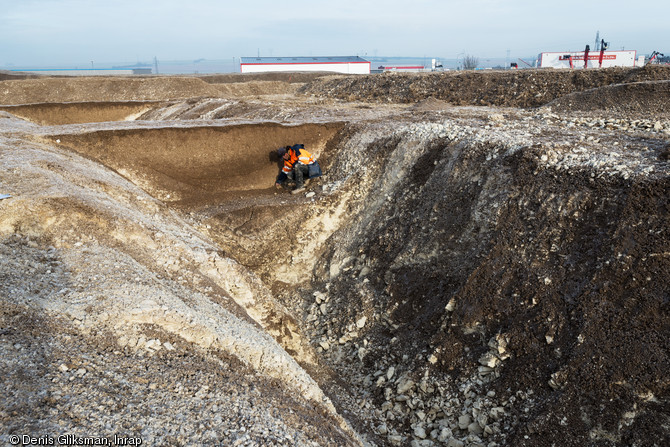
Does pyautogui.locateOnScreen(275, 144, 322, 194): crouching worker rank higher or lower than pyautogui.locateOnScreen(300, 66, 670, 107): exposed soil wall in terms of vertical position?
lower

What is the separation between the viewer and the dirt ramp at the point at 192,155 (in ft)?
44.4

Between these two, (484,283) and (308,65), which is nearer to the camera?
(484,283)

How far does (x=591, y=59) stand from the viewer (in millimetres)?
40219

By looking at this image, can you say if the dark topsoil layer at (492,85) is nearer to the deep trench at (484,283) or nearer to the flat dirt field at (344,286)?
the flat dirt field at (344,286)

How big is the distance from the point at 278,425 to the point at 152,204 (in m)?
8.10

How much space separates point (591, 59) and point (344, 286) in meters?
40.2

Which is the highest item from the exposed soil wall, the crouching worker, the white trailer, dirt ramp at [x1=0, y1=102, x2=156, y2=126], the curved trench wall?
the white trailer

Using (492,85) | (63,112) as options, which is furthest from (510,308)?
(63,112)

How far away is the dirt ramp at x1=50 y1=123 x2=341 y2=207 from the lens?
44.4 feet

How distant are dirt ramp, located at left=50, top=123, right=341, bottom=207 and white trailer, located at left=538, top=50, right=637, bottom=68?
106ft

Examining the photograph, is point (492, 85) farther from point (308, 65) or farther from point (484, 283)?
point (308, 65)

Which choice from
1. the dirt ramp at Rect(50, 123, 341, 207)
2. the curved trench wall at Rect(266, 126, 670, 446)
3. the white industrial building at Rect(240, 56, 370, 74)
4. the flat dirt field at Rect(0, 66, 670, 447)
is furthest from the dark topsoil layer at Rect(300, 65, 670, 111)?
the white industrial building at Rect(240, 56, 370, 74)

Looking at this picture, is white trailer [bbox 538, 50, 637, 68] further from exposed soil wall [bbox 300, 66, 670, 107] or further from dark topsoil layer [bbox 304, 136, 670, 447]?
dark topsoil layer [bbox 304, 136, 670, 447]

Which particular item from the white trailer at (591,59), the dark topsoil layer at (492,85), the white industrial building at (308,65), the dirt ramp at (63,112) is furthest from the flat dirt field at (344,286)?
the white industrial building at (308,65)
